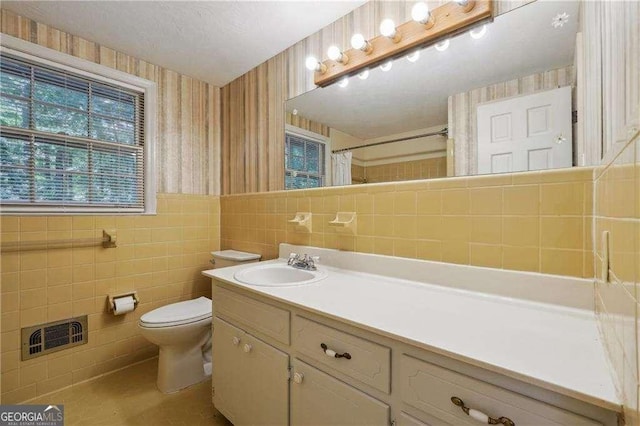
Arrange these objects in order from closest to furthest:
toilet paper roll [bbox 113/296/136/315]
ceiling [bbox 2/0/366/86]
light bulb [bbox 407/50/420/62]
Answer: light bulb [bbox 407/50/420/62]
ceiling [bbox 2/0/366/86]
toilet paper roll [bbox 113/296/136/315]

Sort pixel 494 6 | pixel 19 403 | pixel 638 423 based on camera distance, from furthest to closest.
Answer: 1. pixel 19 403
2. pixel 494 6
3. pixel 638 423

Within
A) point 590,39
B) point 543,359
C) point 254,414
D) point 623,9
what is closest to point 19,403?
point 254,414

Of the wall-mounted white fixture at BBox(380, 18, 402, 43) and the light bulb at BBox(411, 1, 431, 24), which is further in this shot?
the wall-mounted white fixture at BBox(380, 18, 402, 43)

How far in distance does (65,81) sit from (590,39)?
2.82 m

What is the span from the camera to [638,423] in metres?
0.36

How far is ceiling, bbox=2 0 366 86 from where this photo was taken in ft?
5.36

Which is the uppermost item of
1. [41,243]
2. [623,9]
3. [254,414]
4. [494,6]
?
[494,6]

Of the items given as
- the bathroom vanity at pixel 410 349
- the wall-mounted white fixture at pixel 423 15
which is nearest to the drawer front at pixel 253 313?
the bathroom vanity at pixel 410 349

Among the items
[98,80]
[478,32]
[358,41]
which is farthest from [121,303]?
[478,32]

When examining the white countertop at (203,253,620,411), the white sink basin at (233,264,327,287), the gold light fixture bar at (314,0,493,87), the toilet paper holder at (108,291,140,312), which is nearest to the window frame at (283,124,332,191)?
the gold light fixture bar at (314,0,493,87)

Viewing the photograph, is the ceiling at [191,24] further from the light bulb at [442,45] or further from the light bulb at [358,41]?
the light bulb at [442,45]

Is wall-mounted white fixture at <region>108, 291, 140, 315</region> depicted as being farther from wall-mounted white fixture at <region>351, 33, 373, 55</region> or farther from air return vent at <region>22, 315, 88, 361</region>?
wall-mounted white fixture at <region>351, 33, 373, 55</region>

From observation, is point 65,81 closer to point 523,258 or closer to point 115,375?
point 115,375

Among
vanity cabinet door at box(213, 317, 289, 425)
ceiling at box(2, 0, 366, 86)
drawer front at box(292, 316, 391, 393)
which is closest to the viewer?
drawer front at box(292, 316, 391, 393)
